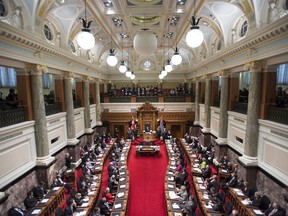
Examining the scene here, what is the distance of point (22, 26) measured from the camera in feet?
23.7

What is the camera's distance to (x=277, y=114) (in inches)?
279

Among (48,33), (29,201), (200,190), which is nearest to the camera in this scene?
(29,201)

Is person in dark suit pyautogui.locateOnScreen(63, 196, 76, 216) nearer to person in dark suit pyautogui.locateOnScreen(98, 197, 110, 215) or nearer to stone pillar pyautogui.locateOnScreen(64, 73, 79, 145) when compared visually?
person in dark suit pyautogui.locateOnScreen(98, 197, 110, 215)

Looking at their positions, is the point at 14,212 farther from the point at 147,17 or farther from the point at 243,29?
the point at 243,29

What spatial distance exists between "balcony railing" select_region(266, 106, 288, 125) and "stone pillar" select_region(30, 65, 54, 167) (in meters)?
9.87

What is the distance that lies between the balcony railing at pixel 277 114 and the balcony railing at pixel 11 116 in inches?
401

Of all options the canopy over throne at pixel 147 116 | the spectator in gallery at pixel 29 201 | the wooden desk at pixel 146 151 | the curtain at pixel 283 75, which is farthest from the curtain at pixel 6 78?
the curtain at pixel 283 75

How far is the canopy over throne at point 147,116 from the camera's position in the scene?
62.8 ft

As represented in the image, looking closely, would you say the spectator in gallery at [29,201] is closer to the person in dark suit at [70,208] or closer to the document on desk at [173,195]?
the person in dark suit at [70,208]

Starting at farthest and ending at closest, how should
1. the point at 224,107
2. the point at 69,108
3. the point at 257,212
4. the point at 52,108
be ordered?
the point at 69,108
the point at 224,107
the point at 52,108
the point at 257,212

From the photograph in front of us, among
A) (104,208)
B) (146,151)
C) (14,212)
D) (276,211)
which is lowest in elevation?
(146,151)

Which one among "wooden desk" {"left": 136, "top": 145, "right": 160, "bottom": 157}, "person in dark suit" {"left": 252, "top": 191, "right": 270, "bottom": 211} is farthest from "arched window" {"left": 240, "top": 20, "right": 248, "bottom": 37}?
"wooden desk" {"left": 136, "top": 145, "right": 160, "bottom": 157}

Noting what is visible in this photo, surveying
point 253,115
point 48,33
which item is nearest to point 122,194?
point 253,115

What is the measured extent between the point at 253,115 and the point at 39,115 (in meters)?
9.58
